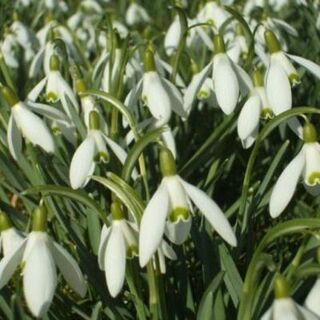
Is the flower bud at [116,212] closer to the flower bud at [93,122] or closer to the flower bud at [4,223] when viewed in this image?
the flower bud at [4,223]

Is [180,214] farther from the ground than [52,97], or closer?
farther from the ground

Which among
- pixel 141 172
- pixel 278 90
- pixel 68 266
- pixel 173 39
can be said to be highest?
pixel 278 90

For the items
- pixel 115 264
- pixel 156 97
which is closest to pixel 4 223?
pixel 115 264

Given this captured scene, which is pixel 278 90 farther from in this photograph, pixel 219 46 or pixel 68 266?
pixel 68 266

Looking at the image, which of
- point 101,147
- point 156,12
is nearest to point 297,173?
point 101,147

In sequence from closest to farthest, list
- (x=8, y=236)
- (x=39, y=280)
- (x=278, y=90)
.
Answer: (x=39, y=280), (x=8, y=236), (x=278, y=90)

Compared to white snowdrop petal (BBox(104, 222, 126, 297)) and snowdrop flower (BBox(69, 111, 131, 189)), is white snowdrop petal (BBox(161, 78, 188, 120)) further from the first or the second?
white snowdrop petal (BBox(104, 222, 126, 297))
